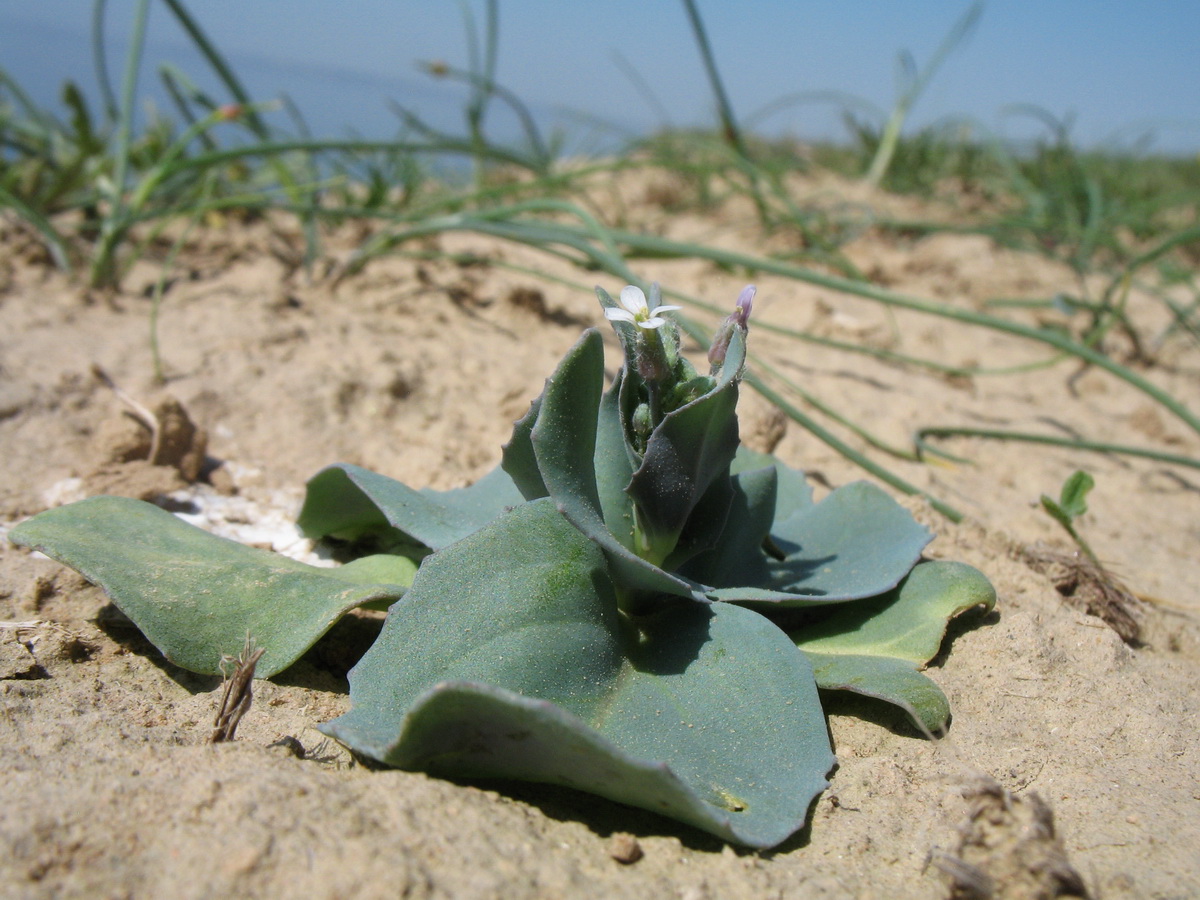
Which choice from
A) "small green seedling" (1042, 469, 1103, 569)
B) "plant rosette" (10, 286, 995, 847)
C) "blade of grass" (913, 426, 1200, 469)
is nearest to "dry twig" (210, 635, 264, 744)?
"plant rosette" (10, 286, 995, 847)

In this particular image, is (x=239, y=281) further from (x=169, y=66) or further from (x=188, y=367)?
(x=169, y=66)

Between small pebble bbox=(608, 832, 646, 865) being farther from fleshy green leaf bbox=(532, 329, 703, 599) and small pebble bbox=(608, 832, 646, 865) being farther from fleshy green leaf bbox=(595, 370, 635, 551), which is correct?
fleshy green leaf bbox=(595, 370, 635, 551)

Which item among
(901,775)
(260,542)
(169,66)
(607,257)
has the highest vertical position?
(169,66)

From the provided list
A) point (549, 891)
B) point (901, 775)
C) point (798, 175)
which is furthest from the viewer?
point (798, 175)

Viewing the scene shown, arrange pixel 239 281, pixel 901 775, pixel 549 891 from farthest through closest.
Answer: pixel 239 281 < pixel 901 775 < pixel 549 891

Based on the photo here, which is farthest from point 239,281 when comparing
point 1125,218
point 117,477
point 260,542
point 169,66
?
point 1125,218

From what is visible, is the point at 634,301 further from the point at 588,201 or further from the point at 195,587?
the point at 588,201
